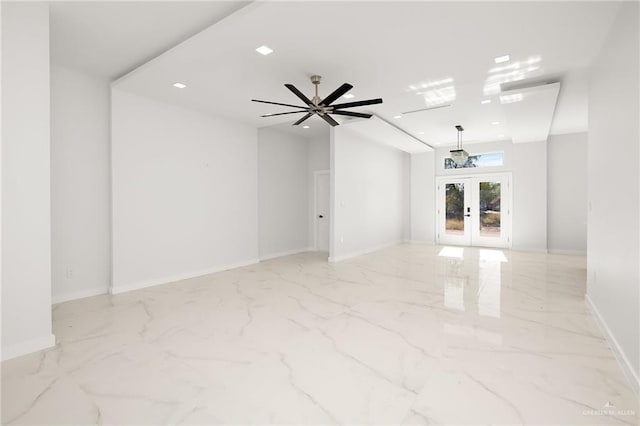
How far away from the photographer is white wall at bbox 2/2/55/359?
2.62m

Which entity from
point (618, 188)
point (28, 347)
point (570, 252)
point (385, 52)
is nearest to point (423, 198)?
point (570, 252)

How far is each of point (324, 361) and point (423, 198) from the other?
8.10 meters

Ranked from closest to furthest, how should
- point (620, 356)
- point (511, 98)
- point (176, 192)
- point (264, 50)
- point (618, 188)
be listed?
point (620, 356) < point (618, 188) < point (264, 50) < point (511, 98) < point (176, 192)

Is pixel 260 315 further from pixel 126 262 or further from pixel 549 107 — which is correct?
pixel 549 107

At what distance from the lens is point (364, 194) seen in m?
7.99

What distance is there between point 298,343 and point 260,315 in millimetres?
850

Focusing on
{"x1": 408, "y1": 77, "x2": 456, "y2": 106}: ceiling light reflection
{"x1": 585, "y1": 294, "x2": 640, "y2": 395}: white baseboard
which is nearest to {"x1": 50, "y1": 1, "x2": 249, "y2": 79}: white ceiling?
{"x1": 408, "y1": 77, "x2": 456, "y2": 106}: ceiling light reflection

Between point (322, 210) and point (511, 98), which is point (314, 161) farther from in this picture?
point (511, 98)

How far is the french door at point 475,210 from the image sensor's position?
28.7 feet

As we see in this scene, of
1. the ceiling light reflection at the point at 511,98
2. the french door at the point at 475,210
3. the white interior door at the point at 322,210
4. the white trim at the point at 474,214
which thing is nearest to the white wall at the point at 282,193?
the white interior door at the point at 322,210

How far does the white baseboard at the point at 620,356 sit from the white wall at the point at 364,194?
435 cm

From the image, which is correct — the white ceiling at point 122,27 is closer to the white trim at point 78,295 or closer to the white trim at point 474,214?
the white trim at point 78,295

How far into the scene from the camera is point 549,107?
5.25 metres

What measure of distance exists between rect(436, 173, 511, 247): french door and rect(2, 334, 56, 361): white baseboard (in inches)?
353
